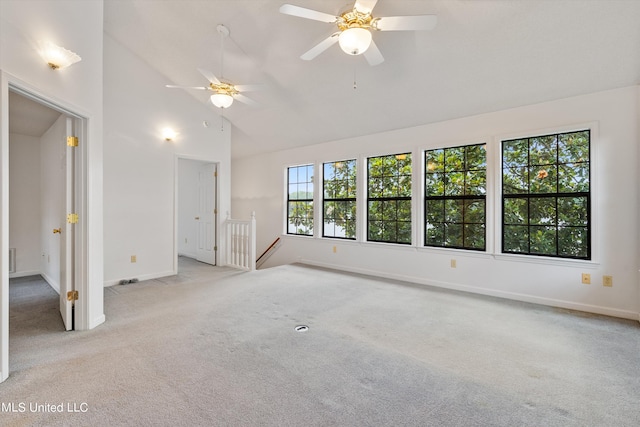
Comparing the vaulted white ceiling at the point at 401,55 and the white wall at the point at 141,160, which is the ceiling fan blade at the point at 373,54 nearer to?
the vaulted white ceiling at the point at 401,55

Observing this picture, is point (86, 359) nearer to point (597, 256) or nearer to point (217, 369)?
point (217, 369)

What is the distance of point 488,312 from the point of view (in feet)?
11.0

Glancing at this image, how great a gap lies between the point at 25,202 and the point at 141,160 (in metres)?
2.20

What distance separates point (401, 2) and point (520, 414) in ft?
11.8

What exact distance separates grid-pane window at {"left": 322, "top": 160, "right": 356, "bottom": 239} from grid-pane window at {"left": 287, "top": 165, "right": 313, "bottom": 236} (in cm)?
41

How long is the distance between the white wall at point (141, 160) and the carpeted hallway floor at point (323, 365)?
1.33 m

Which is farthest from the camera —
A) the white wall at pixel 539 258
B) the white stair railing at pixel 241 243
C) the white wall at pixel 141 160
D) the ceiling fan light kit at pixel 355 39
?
the white stair railing at pixel 241 243

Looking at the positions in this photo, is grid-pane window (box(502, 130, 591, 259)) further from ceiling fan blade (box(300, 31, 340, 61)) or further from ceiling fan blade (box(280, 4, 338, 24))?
ceiling fan blade (box(280, 4, 338, 24))

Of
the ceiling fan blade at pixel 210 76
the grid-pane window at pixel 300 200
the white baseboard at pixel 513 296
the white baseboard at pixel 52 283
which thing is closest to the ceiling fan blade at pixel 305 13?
the ceiling fan blade at pixel 210 76

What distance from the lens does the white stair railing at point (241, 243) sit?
5.46m

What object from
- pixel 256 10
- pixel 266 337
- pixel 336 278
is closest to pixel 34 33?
pixel 256 10

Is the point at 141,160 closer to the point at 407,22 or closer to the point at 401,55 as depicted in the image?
the point at 401,55

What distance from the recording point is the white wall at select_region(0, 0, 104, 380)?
6.45ft

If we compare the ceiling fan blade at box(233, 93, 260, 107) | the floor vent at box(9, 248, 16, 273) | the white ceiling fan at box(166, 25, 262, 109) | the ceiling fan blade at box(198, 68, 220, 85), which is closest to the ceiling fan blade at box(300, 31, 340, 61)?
the white ceiling fan at box(166, 25, 262, 109)
